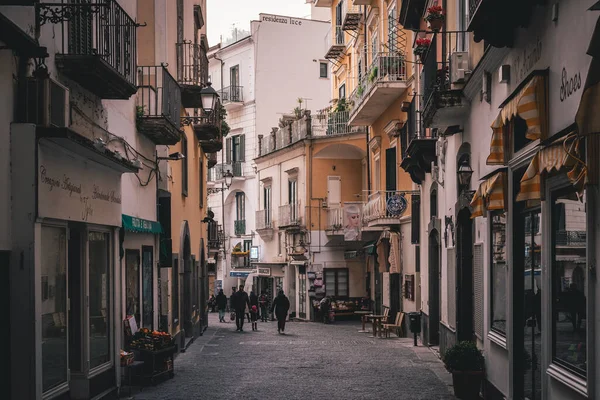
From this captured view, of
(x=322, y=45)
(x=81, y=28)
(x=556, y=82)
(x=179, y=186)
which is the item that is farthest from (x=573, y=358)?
(x=322, y=45)

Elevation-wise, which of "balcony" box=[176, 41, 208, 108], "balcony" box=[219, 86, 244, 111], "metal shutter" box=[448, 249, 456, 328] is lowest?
"metal shutter" box=[448, 249, 456, 328]

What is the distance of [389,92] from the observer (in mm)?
27641

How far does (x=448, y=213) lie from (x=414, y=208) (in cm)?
644

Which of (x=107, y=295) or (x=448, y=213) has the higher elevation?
(x=448, y=213)

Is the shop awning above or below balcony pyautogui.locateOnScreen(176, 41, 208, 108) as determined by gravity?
below

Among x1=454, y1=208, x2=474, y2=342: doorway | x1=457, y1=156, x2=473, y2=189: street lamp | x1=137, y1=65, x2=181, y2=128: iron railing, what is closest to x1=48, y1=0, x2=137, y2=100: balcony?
x1=137, y1=65, x2=181, y2=128: iron railing

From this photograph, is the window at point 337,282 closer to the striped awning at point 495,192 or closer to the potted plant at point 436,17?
the potted plant at point 436,17

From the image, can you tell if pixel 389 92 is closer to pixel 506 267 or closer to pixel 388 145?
pixel 388 145

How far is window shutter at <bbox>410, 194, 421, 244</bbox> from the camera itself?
24062mm

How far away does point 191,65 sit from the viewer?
21.8m

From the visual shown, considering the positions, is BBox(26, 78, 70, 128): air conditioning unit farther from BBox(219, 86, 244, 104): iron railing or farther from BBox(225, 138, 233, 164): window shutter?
BBox(225, 138, 233, 164): window shutter

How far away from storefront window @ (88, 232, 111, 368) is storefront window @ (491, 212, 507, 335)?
5.69 m

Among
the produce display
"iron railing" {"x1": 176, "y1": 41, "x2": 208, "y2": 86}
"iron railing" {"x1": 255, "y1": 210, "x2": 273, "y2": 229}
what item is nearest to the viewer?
the produce display

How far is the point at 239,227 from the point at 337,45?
48.6 ft
